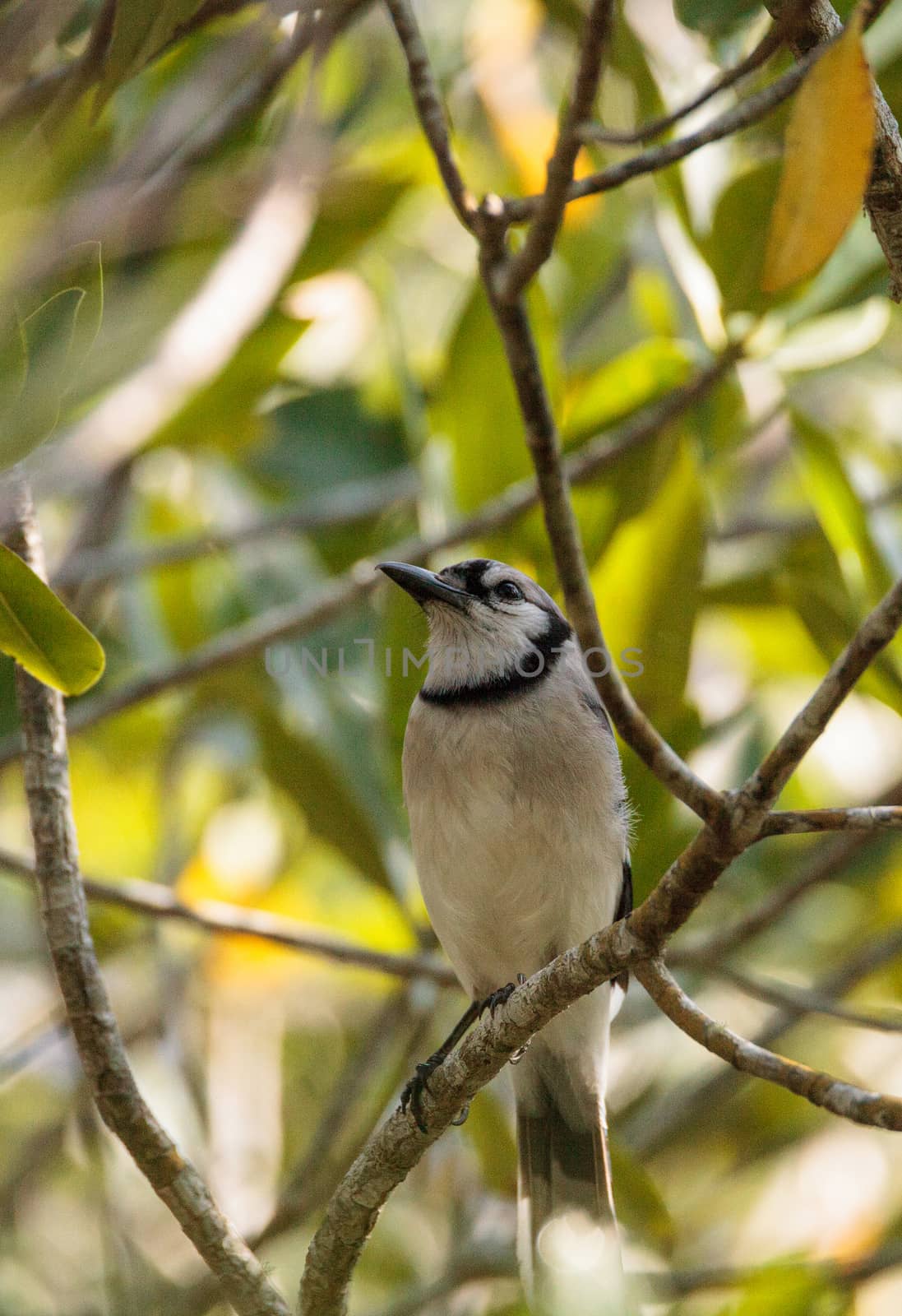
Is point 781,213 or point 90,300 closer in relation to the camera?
point 781,213

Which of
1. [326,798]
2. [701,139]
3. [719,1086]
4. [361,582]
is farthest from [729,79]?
[719,1086]

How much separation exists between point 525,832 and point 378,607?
1880 mm

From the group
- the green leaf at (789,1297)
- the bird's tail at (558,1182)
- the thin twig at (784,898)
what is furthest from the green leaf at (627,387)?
the green leaf at (789,1297)

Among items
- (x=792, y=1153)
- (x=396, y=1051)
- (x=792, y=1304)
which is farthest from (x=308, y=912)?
(x=792, y=1304)

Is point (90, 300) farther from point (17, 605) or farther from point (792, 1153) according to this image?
point (792, 1153)

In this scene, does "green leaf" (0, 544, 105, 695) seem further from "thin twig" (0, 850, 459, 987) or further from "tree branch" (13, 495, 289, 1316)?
"thin twig" (0, 850, 459, 987)

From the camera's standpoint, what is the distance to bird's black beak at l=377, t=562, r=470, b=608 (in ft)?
12.1

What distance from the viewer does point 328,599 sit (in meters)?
4.05

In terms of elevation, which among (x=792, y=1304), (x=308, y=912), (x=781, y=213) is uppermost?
(x=308, y=912)

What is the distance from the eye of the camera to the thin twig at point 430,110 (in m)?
2.33

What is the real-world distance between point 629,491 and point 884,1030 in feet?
5.03

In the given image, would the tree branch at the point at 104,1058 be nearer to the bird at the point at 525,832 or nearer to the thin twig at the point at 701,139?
the bird at the point at 525,832

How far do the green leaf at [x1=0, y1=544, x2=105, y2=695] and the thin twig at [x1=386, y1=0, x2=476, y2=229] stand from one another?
0.89m

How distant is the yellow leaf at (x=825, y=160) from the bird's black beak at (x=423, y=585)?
1.75 m
